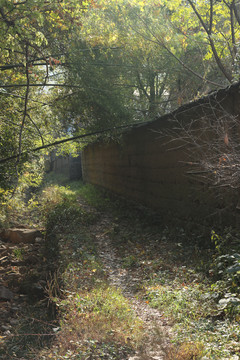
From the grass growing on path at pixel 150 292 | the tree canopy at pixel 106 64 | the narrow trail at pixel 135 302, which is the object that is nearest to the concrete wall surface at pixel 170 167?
the grass growing on path at pixel 150 292

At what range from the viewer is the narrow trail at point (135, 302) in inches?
141

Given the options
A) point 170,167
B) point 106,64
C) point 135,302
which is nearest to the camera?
point 135,302

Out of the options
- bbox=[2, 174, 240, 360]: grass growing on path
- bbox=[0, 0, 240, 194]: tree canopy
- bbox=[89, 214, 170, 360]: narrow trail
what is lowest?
bbox=[89, 214, 170, 360]: narrow trail

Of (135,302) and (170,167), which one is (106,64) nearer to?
(170,167)

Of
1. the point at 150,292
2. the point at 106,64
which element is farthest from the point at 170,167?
the point at 150,292

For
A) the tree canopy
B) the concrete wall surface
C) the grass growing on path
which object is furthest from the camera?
the tree canopy

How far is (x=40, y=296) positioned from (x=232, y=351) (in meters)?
3.54

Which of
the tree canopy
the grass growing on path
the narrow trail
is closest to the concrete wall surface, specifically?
the grass growing on path

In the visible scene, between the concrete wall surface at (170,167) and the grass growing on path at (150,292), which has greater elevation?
the concrete wall surface at (170,167)

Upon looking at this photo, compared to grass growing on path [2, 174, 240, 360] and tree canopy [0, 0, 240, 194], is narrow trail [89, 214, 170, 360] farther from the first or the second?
tree canopy [0, 0, 240, 194]

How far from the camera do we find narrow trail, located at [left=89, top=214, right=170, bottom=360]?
3580mm

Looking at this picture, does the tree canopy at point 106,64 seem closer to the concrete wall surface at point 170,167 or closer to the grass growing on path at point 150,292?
the concrete wall surface at point 170,167

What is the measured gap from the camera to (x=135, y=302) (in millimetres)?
5012

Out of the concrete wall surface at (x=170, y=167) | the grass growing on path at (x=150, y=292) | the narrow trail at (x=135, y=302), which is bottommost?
the narrow trail at (x=135, y=302)
